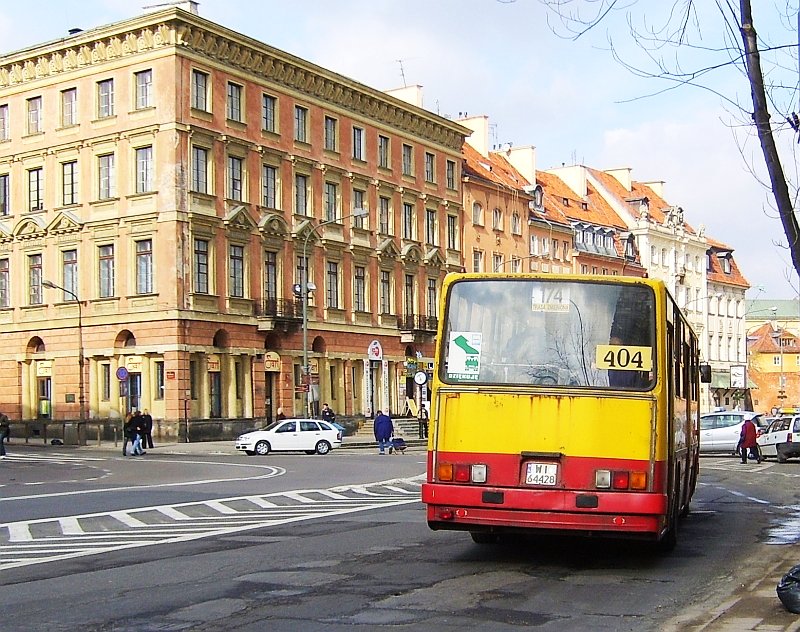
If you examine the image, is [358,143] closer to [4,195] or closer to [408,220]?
[408,220]

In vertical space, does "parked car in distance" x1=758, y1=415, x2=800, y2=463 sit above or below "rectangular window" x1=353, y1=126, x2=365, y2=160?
below

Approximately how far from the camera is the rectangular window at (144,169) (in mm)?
53562

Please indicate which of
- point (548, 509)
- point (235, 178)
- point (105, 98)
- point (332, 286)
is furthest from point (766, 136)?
point (332, 286)

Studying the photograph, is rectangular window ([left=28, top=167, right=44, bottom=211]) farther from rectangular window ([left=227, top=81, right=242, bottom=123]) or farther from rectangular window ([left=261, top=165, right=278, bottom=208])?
rectangular window ([left=261, top=165, right=278, bottom=208])

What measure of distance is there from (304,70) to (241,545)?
4759 cm

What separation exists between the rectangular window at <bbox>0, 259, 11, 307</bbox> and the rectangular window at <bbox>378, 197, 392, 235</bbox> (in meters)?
18.9

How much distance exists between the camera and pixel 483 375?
12.6 metres

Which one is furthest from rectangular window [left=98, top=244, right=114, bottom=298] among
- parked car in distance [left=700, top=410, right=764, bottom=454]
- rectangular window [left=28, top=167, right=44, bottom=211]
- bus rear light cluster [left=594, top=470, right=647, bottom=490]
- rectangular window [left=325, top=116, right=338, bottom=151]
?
bus rear light cluster [left=594, top=470, right=647, bottom=490]

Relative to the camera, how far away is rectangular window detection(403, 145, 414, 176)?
69.0m

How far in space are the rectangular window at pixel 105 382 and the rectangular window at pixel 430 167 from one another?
23314mm

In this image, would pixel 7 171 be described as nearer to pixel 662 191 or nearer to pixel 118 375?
pixel 118 375

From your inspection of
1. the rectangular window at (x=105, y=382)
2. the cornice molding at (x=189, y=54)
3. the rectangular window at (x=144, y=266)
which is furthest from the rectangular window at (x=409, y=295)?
the rectangular window at (x=105, y=382)

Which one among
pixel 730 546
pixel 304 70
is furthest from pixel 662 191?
pixel 730 546

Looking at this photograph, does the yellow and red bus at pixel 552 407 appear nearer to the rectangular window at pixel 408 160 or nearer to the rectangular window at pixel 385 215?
the rectangular window at pixel 385 215
